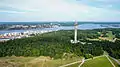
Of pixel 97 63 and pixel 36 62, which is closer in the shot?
pixel 36 62

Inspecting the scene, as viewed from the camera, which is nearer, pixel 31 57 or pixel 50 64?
pixel 50 64

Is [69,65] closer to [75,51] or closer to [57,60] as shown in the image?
[57,60]

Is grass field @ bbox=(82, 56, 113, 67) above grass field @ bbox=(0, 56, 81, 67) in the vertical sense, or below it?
below

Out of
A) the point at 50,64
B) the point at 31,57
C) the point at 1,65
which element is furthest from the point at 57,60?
the point at 1,65

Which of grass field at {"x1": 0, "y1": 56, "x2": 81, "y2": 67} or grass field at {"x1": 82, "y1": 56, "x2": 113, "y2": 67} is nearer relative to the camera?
grass field at {"x1": 0, "y1": 56, "x2": 81, "y2": 67}

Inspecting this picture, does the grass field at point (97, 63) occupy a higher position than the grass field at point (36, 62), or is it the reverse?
the grass field at point (36, 62)

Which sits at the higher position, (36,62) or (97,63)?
(36,62)

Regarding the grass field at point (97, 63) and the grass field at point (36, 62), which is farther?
the grass field at point (97, 63)

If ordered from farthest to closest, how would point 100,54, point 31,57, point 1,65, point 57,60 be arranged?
point 100,54 → point 31,57 → point 57,60 → point 1,65

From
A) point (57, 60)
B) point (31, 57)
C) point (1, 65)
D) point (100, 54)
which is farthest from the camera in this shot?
point (100, 54)
